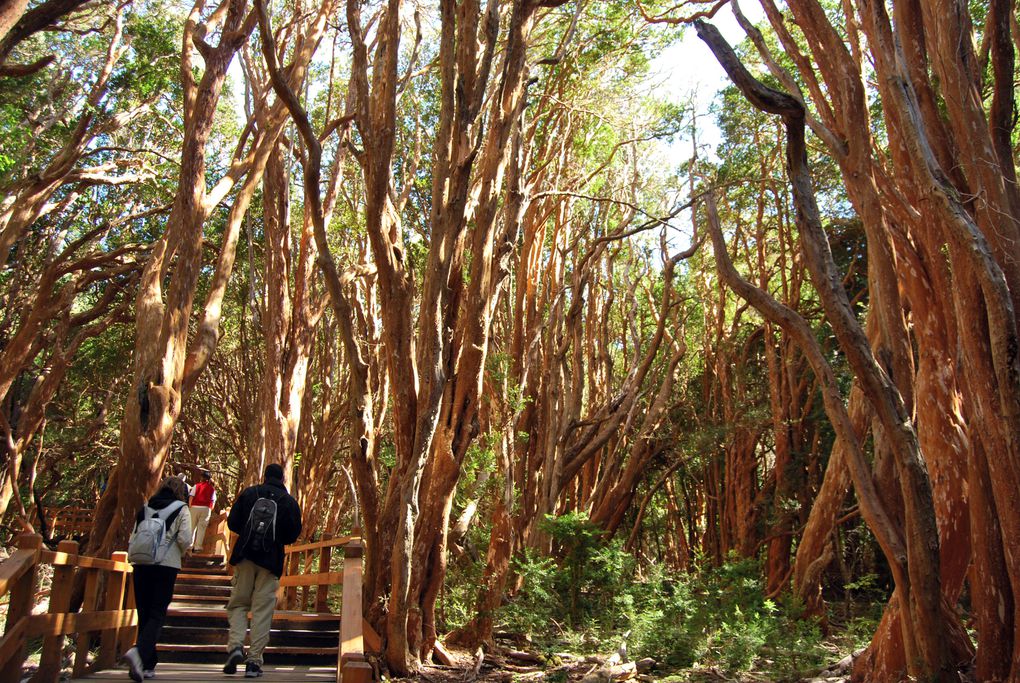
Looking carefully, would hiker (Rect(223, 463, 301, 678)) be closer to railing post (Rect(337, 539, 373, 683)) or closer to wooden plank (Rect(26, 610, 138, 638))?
railing post (Rect(337, 539, 373, 683))

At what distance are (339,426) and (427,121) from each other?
6.55 metres

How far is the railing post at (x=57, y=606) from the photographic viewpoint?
580 cm

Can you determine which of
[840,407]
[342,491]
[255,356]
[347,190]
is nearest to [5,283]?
[255,356]

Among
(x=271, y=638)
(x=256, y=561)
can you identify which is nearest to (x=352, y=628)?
(x=256, y=561)

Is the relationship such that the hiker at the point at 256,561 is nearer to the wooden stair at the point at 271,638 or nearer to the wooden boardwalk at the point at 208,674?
the wooden boardwalk at the point at 208,674

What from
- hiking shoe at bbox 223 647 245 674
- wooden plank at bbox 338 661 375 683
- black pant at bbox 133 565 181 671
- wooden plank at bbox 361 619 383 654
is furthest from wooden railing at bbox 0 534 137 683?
wooden plank at bbox 338 661 375 683

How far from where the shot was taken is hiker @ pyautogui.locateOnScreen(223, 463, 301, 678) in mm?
6426

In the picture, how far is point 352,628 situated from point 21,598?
2185 millimetres

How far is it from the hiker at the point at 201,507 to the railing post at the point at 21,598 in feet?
26.9

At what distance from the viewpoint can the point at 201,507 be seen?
14.0 meters

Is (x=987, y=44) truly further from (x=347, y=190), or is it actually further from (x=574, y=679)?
(x=347, y=190)

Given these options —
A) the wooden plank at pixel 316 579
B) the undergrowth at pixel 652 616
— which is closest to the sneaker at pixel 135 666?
the wooden plank at pixel 316 579

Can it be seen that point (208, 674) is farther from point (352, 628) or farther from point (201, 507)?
point (201, 507)

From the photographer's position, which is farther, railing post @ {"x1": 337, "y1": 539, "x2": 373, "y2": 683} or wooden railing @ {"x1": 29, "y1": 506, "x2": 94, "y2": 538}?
wooden railing @ {"x1": 29, "y1": 506, "x2": 94, "y2": 538}
